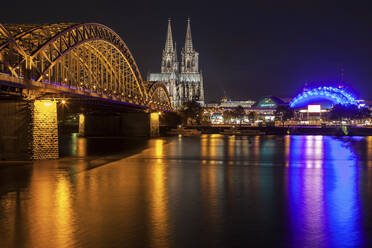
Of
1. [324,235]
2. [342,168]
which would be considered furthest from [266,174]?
[324,235]

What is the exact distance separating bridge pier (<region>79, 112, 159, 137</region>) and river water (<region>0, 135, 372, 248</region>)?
6315 cm

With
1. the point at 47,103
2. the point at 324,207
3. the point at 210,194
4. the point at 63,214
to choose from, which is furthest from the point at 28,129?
the point at 324,207

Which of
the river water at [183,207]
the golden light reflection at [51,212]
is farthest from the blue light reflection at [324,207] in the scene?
the golden light reflection at [51,212]

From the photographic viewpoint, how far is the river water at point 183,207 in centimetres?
1491

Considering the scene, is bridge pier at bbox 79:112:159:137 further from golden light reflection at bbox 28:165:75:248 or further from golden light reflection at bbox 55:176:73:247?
golden light reflection at bbox 55:176:73:247

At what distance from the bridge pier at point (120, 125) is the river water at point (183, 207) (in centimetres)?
6315

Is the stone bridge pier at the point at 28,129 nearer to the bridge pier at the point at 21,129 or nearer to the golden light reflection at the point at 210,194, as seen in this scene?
the bridge pier at the point at 21,129

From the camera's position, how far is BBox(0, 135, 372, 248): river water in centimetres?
1491

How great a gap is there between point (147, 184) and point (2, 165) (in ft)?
47.7

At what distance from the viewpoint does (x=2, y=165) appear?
35094 mm

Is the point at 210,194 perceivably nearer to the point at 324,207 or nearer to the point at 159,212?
the point at 159,212

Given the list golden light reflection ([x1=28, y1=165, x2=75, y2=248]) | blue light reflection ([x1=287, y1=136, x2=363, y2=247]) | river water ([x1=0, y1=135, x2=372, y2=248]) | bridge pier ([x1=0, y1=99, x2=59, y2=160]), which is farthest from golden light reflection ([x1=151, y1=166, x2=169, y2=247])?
bridge pier ([x1=0, y1=99, x2=59, y2=160])

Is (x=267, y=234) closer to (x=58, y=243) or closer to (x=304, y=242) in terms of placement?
(x=304, y=242)

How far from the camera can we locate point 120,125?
99.1 m
